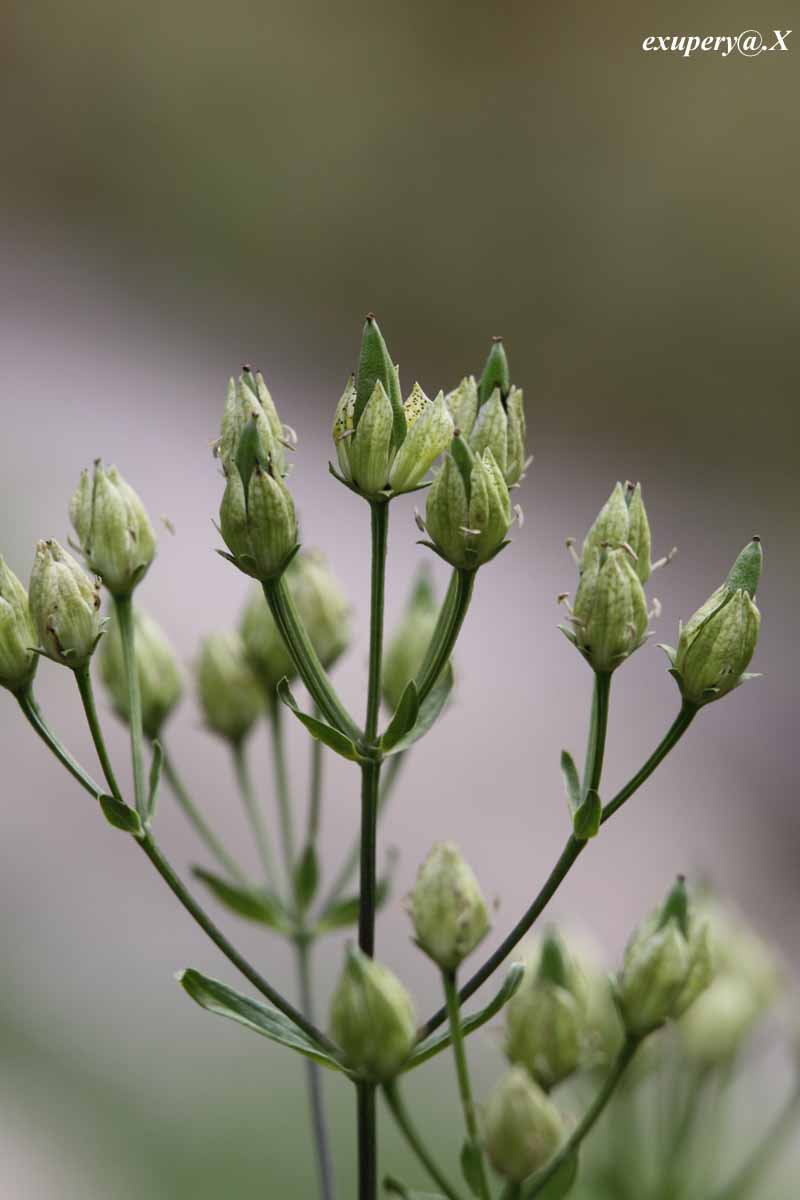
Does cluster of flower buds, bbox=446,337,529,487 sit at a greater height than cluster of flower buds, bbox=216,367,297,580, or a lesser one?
greater

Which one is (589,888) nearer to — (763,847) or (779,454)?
(763,847)

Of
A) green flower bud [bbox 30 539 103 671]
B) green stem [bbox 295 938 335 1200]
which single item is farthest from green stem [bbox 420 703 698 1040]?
green flower bud [bbox 30 539 103 671]

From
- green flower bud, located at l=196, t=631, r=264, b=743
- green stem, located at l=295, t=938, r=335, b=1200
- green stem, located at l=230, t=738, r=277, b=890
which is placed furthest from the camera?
green flower bud, located at l=196, t=631, r=264, b=743

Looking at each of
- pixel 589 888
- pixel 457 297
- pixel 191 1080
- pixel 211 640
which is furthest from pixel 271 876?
pixel 457 297

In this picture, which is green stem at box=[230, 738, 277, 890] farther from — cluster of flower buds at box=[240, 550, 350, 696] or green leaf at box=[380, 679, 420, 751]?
green leaf at box=[380, 679, 420, 751]

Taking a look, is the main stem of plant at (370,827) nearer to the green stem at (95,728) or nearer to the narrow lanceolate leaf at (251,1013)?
the narrow lanceolate leaf at (251,1013)

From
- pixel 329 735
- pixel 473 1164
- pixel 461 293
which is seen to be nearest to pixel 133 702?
pixel 329 735
